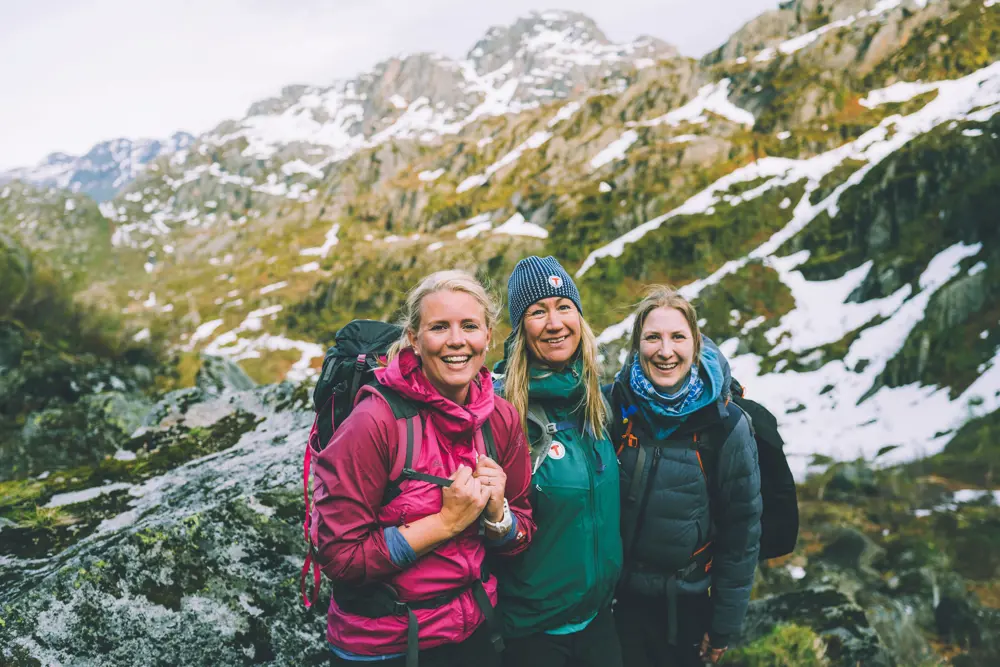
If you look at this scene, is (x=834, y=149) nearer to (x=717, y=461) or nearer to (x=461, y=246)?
(x=461, y=246)

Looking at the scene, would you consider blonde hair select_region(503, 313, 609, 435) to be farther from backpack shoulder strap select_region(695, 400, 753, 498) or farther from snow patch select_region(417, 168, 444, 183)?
snow patch select_region(417, 168, 444, 183)

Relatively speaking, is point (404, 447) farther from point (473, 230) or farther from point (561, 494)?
point (473, 230)

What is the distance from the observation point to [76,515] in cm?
489

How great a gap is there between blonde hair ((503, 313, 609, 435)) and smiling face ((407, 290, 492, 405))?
0.71m

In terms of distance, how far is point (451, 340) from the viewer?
311 centimetres

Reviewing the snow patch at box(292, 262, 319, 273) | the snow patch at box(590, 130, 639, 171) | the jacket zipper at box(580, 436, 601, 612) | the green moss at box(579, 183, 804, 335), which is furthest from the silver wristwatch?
the snow patch at box(292, 262, 319, 273)

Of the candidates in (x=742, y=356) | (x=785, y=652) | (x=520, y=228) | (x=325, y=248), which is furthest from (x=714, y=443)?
(x=325, y=248)

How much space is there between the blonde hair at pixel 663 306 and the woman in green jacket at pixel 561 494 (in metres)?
0.52

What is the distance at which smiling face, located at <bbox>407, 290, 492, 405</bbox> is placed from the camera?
311cm

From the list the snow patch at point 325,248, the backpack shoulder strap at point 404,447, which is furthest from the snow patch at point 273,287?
the backpack shoulder strap at point 404,447

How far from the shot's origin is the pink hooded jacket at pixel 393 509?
278 cm

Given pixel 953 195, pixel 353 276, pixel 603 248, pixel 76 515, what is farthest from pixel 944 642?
pixel 353 276

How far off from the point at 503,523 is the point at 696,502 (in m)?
1.67

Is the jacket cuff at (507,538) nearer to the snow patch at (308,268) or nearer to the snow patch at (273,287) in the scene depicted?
the snow patch at (273,287)
